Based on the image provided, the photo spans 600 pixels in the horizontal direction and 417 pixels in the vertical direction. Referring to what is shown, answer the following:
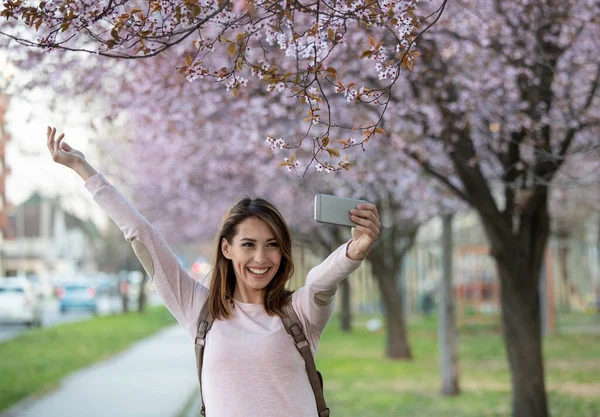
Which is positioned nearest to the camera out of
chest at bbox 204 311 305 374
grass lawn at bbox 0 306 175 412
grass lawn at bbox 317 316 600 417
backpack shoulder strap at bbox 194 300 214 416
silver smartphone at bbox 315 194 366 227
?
silver smartphone at bbox 315 194 366 227

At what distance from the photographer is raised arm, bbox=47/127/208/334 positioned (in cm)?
350

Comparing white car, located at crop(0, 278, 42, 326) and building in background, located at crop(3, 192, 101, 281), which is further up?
building in background, located at crop(3, 192, 101, 281)

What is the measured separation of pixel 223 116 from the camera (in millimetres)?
10289

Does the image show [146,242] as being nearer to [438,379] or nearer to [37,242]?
[438,379]

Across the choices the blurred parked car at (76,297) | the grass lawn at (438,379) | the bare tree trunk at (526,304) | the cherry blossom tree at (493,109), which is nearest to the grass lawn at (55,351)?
the grass lawn at (438,379)

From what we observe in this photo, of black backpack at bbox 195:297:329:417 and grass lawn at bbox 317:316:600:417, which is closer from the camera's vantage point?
black backpack at bbox 195:297:329:417

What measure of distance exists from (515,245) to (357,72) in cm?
230

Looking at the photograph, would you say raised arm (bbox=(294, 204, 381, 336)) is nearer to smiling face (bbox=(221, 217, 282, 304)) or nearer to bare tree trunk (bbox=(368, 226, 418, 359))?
smiling face (bbox=(221, 217, 282, 304))

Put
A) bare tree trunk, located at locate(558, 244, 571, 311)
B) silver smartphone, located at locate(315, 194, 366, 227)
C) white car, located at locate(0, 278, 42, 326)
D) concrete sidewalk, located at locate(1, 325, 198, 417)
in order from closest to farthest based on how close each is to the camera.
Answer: silver smartphone, located at locate(315, 194, 366, 227), concrete sidewalk, located at locate(1, 325, 198, 417), white car, located at locate(0, 278, 42, 326), bare tree trunk, located at locate(558, 244, 571, 311)

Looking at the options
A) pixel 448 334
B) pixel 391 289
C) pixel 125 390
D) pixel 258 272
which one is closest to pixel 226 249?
pixel 258 272

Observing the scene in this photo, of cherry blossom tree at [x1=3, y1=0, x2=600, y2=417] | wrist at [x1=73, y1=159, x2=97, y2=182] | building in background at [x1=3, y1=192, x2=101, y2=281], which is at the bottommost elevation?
wrist at [x1=73, y1=159, x2=97, y2=182]

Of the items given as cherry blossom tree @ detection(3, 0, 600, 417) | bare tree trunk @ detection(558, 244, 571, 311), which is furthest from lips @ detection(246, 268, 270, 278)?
bare tree trunk @ detection(558, 244, 571, 311)

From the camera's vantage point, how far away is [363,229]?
3201mm

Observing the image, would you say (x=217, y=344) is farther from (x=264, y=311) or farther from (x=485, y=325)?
(x=485, y=325)
